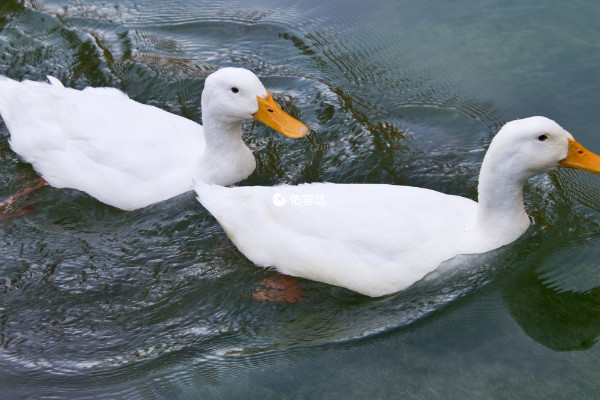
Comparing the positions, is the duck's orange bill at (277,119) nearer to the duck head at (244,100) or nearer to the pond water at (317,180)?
the duck head at (244,100)

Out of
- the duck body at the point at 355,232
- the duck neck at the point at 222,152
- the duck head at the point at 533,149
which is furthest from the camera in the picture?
the duck neck at the point at 222,152

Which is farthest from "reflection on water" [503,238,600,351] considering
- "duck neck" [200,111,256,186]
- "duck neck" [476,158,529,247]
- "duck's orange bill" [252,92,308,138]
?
"duck neck" [200,111,256,186]

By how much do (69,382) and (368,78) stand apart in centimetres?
390

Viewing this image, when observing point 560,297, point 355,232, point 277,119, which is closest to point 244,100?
point 277,119

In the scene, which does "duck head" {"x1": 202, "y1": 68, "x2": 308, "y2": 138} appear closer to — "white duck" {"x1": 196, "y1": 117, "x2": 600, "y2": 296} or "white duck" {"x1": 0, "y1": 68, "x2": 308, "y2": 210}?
"white duck" {"x1": 0, "y1": 68, "x2": 308, "y2": 210}

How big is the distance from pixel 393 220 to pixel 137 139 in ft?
7.06

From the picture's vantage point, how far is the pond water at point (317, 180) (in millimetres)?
4254

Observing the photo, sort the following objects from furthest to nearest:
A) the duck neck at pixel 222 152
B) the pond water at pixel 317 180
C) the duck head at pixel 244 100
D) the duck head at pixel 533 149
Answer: the duck neck at pixel 222 152
the duck head at pixel 244 100
the duck head at pixel 533 149
the pond water at pixel 317 180

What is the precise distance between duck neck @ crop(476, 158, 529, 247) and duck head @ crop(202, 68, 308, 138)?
1.40 metres

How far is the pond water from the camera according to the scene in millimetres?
4254

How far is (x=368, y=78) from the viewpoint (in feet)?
22.6

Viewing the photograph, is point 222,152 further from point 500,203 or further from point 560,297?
point 560,297

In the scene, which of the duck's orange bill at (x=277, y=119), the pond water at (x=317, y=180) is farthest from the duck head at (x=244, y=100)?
the pond water at (x=317, y=180)

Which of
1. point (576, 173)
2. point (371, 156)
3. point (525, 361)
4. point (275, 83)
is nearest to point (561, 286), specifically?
point (525, 361)
